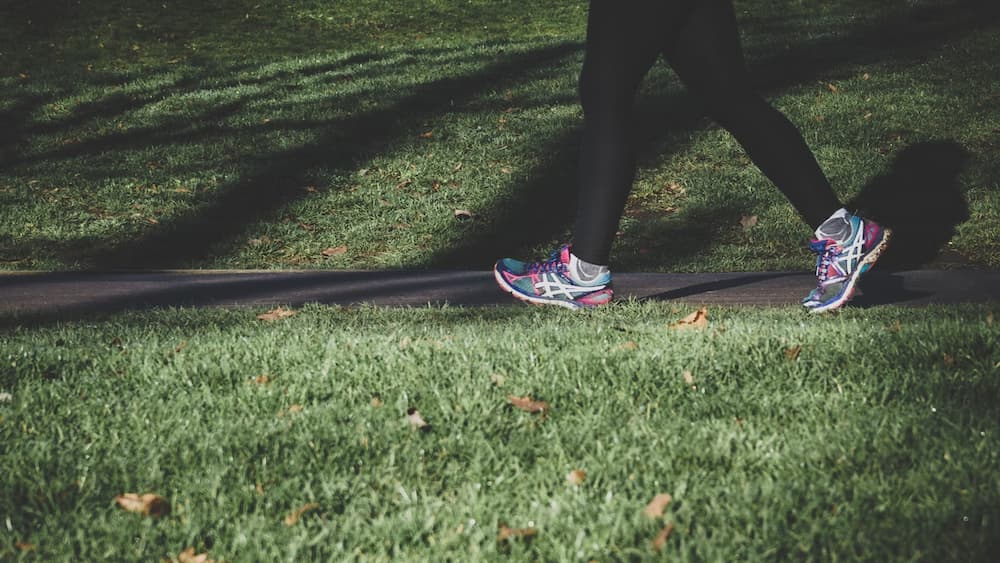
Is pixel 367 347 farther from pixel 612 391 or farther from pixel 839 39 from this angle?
pixel 839 39

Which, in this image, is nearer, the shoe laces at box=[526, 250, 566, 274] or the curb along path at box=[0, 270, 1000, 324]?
the shoe laces at box=[526, 250, 566, 274]

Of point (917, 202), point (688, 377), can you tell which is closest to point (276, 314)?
point (688, 377)

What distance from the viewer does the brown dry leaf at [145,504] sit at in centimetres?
201

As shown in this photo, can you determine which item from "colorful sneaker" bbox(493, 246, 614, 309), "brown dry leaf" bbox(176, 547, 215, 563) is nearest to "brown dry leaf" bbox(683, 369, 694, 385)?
"colorful sneaker" bbox(493, 246, 614, 309)

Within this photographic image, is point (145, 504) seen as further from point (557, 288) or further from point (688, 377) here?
point (557, 288)

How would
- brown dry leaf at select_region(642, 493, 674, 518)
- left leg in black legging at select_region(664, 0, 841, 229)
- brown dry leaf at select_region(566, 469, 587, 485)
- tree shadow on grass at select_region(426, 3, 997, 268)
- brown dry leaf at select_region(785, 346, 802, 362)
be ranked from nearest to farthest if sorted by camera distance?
brown dry leaf at select_region(642, 493, 674, 518), brown dry leaf at select_region(566, 469, 587, 485), brown dry leaf at select_region(785, 346, 802, 362), left leg in black legging at select_region(664, 0, 841, 229), tree shadow on grass at select_region(426, 3, 997, 268)

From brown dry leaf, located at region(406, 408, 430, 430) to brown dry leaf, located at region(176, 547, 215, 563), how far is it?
0.64m

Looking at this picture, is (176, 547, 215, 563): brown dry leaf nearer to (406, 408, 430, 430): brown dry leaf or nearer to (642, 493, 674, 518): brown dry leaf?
(406, 408, 430, 430): brown dry leaf

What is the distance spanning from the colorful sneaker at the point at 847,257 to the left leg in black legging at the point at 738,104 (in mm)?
104

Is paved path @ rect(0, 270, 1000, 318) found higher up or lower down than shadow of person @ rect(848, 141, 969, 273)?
higher up

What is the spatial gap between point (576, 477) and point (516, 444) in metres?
0.23

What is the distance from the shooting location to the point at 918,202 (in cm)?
650

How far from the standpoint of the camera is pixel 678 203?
6.80 metres

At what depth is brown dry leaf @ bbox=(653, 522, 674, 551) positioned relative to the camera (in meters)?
1.80
